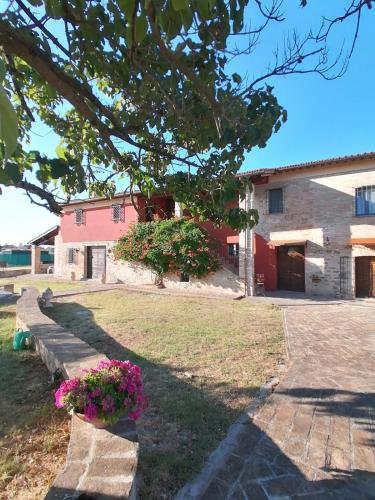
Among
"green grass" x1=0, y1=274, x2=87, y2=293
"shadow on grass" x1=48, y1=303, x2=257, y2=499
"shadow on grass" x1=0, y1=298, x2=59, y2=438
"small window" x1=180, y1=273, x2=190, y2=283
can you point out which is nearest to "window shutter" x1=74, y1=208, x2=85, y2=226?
"green grass" x1=0, y1=274, x2=87, y2=293

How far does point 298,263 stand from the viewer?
16.0 metres

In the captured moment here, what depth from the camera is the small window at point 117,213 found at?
67.4 feet

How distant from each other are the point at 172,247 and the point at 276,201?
20.3 feet

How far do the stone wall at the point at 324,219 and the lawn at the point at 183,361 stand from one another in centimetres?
482

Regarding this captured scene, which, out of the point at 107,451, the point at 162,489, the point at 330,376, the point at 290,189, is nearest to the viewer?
the point at 107,451

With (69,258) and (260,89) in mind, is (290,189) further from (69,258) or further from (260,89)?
(69,258)

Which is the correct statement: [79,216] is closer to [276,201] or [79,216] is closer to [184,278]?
[184,278]

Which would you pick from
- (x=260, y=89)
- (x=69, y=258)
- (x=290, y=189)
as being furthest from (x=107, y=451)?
(x=69, y=258)

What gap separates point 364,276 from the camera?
1424cm

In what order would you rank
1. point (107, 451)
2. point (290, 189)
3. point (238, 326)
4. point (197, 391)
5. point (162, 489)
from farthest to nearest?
point (290, 189)
point (238, 326)
point (197, 391)
point (162, 489)
point (107, 451)

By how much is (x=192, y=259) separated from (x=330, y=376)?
424 inches

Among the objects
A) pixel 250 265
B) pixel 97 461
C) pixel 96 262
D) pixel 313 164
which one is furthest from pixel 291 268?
pixel 97 461

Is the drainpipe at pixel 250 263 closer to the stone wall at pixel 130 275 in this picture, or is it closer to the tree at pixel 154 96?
the stone wall at pixel 130 275

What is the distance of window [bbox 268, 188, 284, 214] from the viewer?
1605 cm
